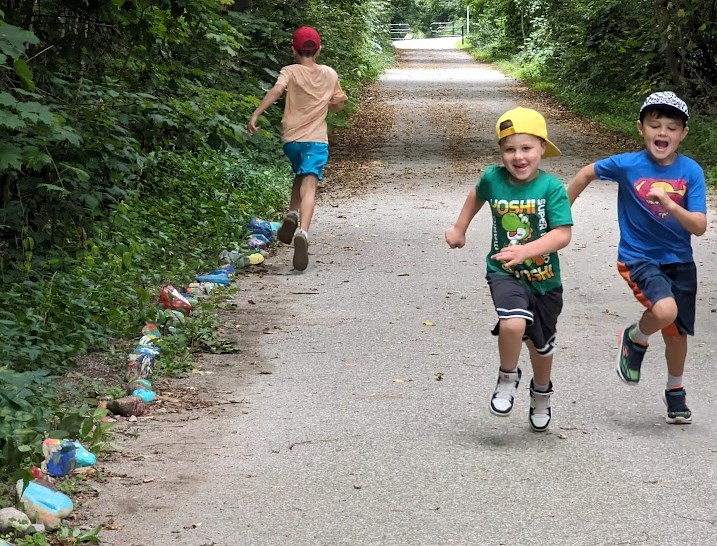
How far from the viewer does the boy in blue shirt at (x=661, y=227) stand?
5613mm

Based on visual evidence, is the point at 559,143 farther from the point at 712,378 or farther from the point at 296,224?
the point at 712,378

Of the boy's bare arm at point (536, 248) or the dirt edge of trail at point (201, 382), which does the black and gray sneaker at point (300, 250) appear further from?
the boy's bare arm at point (536, 248)

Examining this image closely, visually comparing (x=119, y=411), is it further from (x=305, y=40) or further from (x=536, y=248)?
(x=305, y=40)

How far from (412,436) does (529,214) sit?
1.20 m

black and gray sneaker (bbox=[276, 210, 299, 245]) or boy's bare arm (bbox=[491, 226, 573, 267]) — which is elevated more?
boy's bare arm (bbox=[491, 226, 573, 267])

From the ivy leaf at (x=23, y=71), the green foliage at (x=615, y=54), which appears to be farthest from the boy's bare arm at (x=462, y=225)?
the green foliage at (x=615, y=54)

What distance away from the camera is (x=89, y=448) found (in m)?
5.39

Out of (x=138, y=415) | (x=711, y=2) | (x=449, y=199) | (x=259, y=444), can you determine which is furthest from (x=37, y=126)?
(x=711, y=2)

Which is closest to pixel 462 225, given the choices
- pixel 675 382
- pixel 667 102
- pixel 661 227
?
pixel 661 227

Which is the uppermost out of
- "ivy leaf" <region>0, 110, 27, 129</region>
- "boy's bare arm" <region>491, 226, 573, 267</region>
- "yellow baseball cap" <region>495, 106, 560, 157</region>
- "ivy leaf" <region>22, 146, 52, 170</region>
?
"yellow baseball cap" <region>495, 106, 560, 157</region>

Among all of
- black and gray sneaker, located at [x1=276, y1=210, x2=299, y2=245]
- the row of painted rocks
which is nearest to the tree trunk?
black and gray sneaker, located at [x1=276, y1=210, x2=299, y2=245]

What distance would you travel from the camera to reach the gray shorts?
5.54 meters

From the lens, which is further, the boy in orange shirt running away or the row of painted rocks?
the boy in orange shirt running away

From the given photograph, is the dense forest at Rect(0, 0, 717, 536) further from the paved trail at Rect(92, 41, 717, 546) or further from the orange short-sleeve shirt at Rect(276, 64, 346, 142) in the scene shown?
the paved trail at Rect(92, 41, 717, 546)
